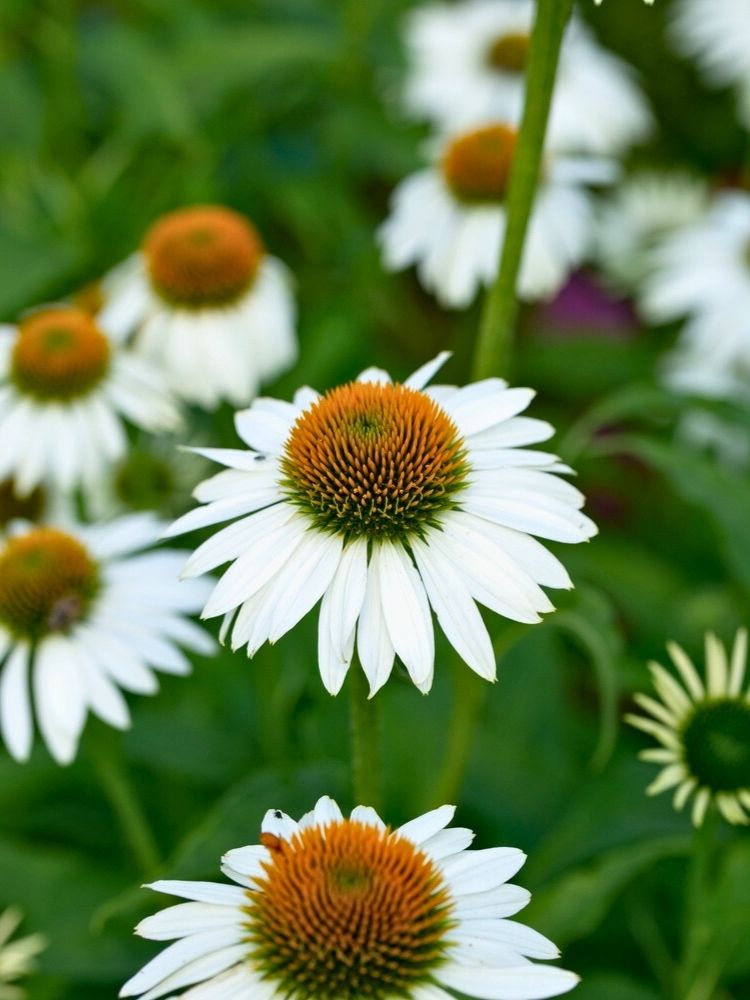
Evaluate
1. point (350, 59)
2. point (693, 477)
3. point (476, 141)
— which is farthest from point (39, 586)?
point (350, 59)

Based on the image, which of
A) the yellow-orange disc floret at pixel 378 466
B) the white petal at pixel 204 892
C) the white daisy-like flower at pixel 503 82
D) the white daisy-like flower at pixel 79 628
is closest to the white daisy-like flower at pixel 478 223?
the white daisy-like flower at pixel 503 82

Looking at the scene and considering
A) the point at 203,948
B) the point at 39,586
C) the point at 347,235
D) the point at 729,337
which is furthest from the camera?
the point at 347,235

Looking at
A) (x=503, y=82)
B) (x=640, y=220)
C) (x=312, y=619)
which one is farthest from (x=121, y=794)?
(x=640, y=220)

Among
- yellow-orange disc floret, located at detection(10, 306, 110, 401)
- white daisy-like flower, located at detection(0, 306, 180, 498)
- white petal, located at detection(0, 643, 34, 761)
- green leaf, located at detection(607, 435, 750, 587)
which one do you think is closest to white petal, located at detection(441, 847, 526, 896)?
white petal, located at detection(0, 643, 34, 761)

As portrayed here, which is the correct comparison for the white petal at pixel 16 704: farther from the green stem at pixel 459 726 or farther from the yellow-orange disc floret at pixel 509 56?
the yellow-orange disc floret at pixel 509 56

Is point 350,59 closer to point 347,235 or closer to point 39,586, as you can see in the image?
point 347,235

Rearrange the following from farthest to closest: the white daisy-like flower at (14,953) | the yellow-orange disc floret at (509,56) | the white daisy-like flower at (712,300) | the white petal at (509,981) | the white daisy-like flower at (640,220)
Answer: the white daisy-like flower at (640,220) < the yellow-orange disc floret at (509,56) < the white daisy-like flower at (712,300) < the white daisy-like flower at (14,953) < the white petal at (509,981)
